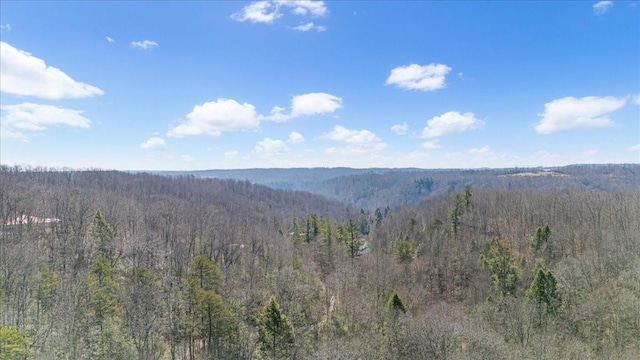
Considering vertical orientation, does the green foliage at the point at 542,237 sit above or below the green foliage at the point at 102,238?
below

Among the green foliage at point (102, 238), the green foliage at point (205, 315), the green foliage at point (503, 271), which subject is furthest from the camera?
the green foliage at point (503, 271)

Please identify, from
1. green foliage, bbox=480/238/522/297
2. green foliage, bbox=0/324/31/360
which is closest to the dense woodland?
green foliage, bbox=0/324/31/360

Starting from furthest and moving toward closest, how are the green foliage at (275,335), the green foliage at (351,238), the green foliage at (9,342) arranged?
1. the green foliage at (351,238)
2. the green foliage at (275,335)
3. the green foliage at (9,342)

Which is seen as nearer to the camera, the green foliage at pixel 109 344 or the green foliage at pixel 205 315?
the green foliage at pixel 109 344

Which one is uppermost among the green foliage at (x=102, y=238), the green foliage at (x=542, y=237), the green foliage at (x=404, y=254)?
the green foliage at (x=102, y=238)

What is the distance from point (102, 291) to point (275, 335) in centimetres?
1436

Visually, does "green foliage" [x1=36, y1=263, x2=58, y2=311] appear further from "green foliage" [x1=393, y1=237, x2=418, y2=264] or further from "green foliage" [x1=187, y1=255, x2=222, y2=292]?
"green foliage" [x1=393, y1=237, x2=418, y2=264]

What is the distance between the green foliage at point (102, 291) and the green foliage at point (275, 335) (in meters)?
11.6

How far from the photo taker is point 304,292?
135 ft

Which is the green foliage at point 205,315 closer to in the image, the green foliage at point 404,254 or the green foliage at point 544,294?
the green foliage at point 544,294

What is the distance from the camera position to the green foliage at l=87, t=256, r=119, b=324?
93.4 feet

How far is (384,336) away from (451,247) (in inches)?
1519

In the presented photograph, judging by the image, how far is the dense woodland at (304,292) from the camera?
88.1 feet

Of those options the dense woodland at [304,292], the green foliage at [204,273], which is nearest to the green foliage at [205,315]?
the dense woodland at [304,292]
